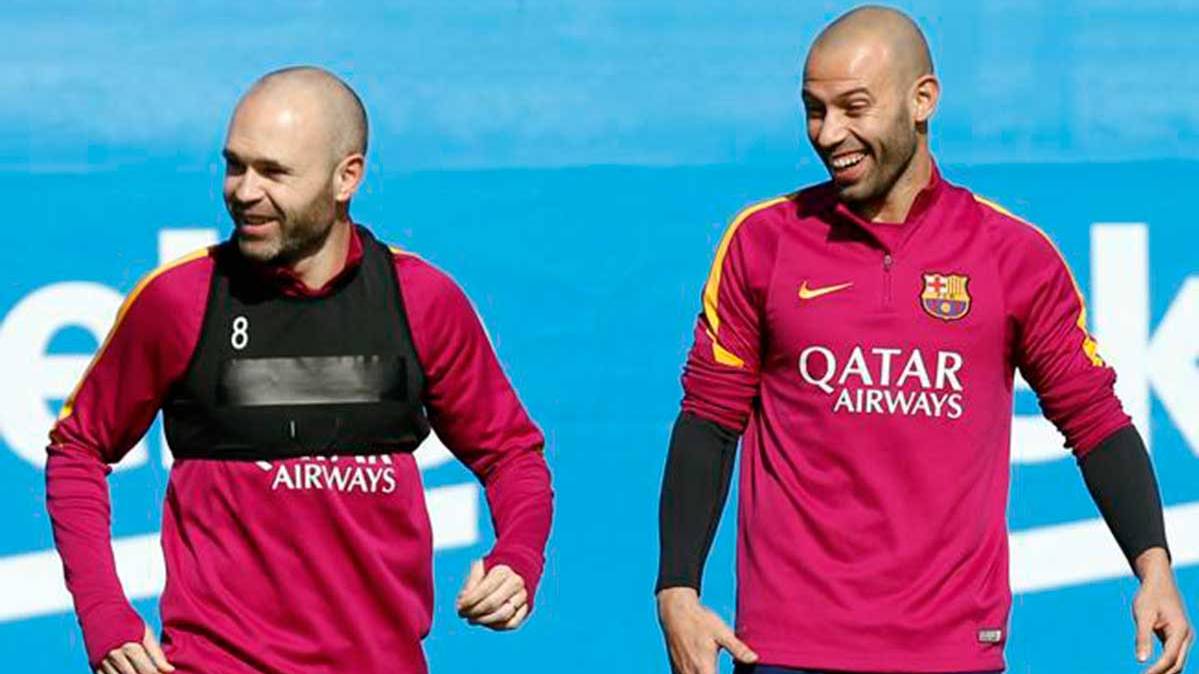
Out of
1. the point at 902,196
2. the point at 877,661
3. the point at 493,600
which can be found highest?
the point at 902,196

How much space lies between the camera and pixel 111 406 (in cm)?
484

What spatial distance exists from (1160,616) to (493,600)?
113 centimetres

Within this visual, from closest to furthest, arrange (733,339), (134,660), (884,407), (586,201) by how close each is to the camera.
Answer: (134,660)
(884,407)
(733,339)
(586,201)

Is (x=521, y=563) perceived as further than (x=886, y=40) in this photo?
No

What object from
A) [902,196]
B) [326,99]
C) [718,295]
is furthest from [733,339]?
[326,99]

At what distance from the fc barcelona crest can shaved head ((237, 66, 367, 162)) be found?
970mm

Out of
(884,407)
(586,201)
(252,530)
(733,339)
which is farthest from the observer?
(586,201)

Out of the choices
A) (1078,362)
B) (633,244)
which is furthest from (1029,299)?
(633,244)

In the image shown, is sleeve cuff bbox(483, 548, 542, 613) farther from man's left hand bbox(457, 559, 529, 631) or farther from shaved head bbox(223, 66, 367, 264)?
shaved head bbox(223, 66, 367, 264)

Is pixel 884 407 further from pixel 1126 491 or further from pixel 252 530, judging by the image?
pixel 252 530

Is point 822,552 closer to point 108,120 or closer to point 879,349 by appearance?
point 879,349

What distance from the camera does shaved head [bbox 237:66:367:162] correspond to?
4805mm

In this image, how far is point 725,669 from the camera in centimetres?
665

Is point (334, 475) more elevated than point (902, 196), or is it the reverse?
point (902, 196)
